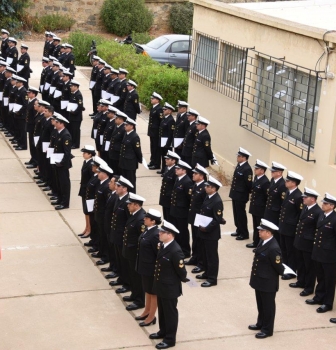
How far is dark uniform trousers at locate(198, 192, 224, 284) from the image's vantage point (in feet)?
38.2

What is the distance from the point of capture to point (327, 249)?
1088cm

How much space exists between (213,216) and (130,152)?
137 inches

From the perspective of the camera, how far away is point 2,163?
1709 centimetres

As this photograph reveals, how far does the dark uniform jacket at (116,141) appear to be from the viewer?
593 inches

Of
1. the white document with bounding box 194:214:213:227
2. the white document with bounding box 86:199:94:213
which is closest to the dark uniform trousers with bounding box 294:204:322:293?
the white document with bounding box 194:214:213:227

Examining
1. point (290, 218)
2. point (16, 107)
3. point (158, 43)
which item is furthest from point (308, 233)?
point (158, 43)

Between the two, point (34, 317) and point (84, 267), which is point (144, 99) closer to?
point (84, 267)

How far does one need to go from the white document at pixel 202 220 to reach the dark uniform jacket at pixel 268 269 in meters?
1.59

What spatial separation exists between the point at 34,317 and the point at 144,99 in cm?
1119

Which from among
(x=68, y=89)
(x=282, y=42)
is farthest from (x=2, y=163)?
(x=282, y=42)

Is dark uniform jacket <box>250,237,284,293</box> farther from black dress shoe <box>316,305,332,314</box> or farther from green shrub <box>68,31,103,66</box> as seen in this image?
green shrub <box>68,31,103,66</box>

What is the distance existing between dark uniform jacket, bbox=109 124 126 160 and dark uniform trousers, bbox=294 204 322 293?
4574mm

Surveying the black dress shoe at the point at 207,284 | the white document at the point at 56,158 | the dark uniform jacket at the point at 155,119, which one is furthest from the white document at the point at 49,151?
the black dress shoe at the point at 207,284

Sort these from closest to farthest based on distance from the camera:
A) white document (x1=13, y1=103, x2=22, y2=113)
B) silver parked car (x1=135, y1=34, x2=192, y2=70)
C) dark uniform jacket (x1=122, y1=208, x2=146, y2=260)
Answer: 1. dark uniform jacket (x1=122, y1=208, x2=146, y2=260)
2. white document (x1=13, y1=103, x2=22, y2=113)
3. silver parked car (x1=135, y1=34, x2=192, y2=70)
